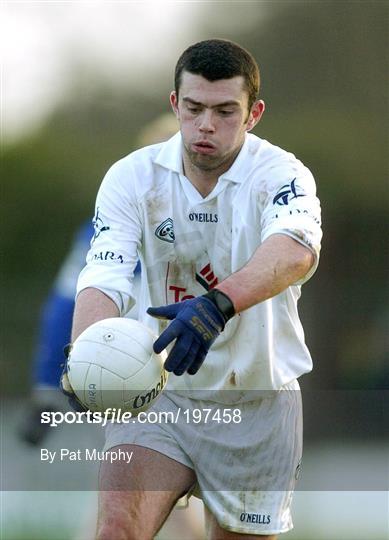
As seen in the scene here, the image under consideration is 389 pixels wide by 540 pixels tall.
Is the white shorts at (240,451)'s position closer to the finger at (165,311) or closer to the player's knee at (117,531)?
the player's knee at (117,531)

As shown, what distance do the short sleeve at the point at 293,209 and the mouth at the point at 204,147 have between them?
9.9 inches

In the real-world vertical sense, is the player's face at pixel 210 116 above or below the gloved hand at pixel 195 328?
above

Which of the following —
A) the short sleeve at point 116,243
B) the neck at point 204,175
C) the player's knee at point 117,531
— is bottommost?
the player's knee at point 117,531

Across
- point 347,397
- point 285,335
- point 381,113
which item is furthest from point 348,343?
point 285,335

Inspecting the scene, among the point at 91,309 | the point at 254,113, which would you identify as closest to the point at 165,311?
the point at 91,309

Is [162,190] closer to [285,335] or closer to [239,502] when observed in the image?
[285,335]

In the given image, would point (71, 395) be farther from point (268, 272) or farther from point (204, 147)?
point (204, 147)

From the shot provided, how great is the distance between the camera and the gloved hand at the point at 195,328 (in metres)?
3.81

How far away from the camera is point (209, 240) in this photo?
15.4ft

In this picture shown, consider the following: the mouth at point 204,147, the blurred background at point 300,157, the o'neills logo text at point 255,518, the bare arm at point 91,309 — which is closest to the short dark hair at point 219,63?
the mouth at point 204,147

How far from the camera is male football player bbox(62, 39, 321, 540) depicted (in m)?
4.45

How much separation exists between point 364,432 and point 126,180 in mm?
7221

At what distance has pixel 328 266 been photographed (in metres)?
12.0

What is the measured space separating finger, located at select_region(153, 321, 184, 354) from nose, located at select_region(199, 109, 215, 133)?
923 mm
